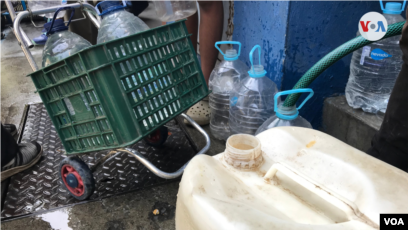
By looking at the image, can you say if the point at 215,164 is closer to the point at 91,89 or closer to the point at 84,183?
the point at 91,89

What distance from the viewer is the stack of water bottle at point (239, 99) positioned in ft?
6.21

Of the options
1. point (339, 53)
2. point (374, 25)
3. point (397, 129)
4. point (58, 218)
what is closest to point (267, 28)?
point (339, 53)

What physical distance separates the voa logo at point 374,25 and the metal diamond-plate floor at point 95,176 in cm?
132

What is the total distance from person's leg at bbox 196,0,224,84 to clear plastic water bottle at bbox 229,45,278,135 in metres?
0.35

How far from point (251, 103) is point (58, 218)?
1398 millimetres

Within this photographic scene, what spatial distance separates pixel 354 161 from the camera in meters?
0.89

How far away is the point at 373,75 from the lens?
188cm

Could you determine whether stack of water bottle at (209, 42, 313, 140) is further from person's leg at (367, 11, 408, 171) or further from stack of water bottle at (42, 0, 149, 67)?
stack of water bottle at (42, 0, 149, 67)

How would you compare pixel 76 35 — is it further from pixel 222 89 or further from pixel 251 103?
pixel 251 103

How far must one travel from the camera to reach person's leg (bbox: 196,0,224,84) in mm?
2097

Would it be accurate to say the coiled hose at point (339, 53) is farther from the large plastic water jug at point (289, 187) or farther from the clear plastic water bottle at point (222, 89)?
the clear plastic water bottle at point (222, 89)

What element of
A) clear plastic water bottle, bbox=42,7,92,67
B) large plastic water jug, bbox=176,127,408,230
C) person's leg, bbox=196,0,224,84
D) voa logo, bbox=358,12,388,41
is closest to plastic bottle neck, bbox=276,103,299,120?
large plastic water jug, bbox=176,127,408,230

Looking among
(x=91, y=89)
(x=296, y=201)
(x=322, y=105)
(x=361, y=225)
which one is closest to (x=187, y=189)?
(x=296, y=201)

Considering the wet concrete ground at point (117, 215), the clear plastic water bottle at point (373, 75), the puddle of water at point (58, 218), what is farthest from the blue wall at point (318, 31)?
the puddle of water at point (58, 218)
